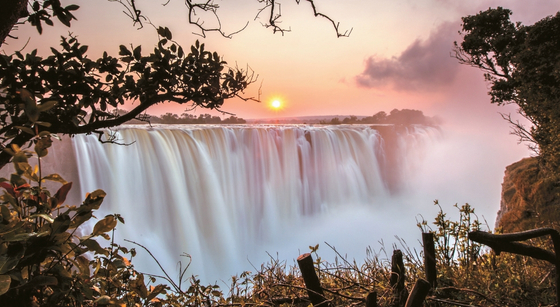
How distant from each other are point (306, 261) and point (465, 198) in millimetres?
20713

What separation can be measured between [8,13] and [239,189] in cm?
1035

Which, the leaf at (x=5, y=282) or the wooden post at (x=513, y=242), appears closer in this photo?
the leaf at (x=5, y=282)

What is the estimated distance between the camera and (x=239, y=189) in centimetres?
1142

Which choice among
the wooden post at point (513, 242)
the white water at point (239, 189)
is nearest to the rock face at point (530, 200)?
the white water at point (239, 189)

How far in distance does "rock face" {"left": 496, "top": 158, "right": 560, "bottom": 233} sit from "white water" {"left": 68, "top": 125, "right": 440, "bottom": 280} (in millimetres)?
5642

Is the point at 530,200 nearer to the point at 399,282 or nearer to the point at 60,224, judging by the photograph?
the point at 399,282

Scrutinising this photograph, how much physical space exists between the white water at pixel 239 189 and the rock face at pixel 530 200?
5642 millimetres

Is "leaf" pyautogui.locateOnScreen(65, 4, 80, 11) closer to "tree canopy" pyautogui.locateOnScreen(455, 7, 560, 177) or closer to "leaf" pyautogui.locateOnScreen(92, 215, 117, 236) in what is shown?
"leaf" pyautogui.locateOnScreen(92, 215, 117, 236)

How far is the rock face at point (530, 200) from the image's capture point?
6.43 m

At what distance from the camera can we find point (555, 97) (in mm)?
6016

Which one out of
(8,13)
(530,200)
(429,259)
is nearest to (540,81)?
(530,200)

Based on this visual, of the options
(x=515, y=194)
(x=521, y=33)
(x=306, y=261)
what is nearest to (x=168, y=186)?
(x=306, y=261)

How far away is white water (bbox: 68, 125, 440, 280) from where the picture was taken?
8984 millimetres

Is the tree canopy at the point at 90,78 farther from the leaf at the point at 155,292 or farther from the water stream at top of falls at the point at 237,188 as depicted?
the water stream at top of falls at the point at 237,188
